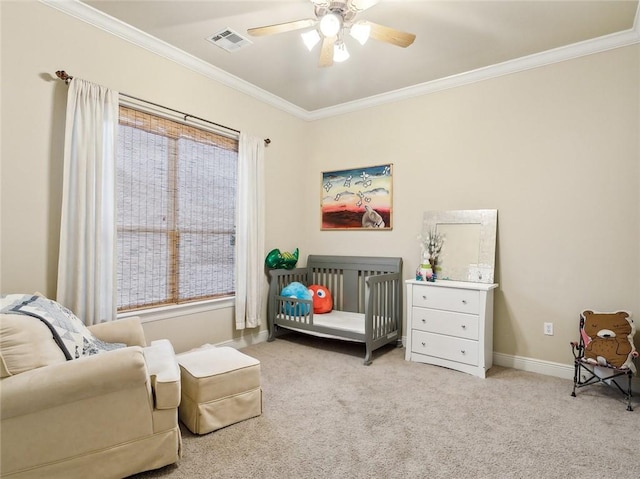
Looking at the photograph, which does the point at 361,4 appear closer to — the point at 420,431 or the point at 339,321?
the point at 420,431

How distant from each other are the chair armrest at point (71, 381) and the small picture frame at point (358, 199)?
9.46 ft

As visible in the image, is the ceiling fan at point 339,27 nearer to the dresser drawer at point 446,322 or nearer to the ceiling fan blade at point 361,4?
the ceiling fan blade at point 361,4

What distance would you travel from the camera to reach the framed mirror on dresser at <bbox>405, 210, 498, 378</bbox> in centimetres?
302

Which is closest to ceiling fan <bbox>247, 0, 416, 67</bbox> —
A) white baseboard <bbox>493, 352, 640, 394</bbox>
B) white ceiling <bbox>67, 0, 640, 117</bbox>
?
white ceiling <bbox>67, 0, 640, 117</bbox>

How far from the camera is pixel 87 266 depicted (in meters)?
2.47

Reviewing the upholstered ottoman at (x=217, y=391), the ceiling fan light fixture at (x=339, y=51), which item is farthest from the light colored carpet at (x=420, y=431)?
the ceiling fan light fixture at (x=339, y=51)

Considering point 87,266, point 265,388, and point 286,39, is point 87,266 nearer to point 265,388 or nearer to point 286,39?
point 265,388

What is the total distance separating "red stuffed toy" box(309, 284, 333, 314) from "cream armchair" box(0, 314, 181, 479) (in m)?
2.31

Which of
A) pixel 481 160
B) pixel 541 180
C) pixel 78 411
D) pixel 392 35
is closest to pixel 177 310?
pixel 78 411

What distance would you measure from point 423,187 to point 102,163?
2.89 m

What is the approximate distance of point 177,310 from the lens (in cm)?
320

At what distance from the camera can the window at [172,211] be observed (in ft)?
9.46

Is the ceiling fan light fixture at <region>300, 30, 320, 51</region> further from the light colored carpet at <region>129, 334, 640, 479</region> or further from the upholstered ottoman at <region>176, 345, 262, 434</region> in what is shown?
the light colored carpet at <region>129, 334, 640, 479</region>

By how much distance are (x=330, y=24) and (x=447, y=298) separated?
2.34m
